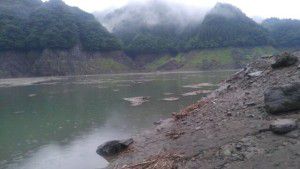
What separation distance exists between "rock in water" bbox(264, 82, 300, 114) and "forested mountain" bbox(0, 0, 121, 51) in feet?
483

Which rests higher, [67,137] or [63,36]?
[63,36]

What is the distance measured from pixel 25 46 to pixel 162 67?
60377 millimetres

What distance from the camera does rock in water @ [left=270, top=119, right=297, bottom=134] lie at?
1240cm

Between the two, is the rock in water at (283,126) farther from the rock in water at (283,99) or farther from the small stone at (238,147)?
the small stone at (238,147)

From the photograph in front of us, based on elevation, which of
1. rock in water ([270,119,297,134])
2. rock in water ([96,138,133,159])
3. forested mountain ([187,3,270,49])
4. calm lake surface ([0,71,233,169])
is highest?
forested mountain ([187,3,270,49])

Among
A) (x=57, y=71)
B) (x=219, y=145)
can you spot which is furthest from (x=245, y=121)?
(x=57, y=71)

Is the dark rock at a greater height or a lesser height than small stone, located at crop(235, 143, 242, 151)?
greater

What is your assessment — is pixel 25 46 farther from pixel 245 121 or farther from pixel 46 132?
pixel 245 121

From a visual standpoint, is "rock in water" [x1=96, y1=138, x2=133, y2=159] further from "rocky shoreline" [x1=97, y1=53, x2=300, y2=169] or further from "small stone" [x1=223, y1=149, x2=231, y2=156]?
"small stone" [x1=223, y1=149, x2=231, y2=156]

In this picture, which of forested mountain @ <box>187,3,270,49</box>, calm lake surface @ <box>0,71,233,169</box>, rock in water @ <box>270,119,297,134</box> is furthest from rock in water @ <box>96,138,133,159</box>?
forested mountain @ <box>187,3,270,49</box>

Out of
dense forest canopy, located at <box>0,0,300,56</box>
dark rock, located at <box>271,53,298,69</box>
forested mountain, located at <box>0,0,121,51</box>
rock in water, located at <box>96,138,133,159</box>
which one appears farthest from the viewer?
dense forest canopy, located at <box>0,0,300,56</box>

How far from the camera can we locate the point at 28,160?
22.3m

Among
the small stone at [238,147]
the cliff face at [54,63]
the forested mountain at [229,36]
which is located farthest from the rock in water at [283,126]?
the forested mountain at [229,36]

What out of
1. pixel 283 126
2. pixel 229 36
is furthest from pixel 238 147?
pixel 229 36
